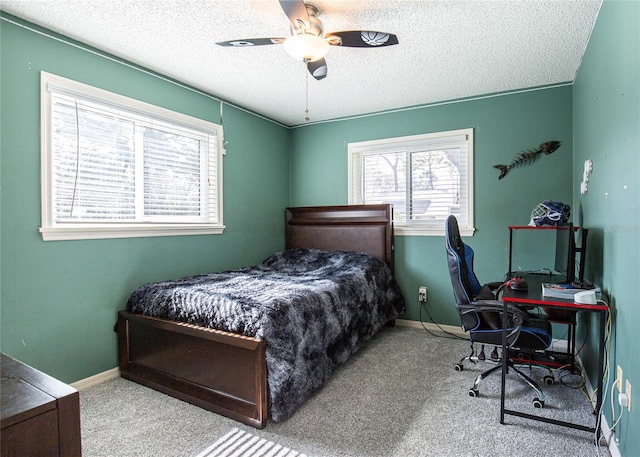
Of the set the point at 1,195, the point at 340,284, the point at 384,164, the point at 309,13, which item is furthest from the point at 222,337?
the point at 384,164

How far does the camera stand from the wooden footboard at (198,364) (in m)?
1.97

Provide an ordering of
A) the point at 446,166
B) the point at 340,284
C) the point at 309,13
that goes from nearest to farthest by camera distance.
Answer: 1. the point at 309,13
2. the point at 340,284
3. the point at 446,166

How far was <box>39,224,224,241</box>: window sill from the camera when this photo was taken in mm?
2291

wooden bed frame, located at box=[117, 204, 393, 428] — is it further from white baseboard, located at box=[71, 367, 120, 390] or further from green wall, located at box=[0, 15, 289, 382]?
green wall, located at box=[0, 15, 289, 382]

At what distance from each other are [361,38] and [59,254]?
240cm

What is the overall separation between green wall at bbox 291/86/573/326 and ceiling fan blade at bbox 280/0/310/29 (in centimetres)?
228

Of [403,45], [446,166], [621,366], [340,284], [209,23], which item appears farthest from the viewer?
[446,166]

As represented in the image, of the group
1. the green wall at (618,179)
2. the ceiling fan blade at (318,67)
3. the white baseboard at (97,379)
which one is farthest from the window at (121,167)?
the green wall at (618,179)

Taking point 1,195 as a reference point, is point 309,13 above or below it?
above

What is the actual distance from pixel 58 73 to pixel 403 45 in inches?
94.9

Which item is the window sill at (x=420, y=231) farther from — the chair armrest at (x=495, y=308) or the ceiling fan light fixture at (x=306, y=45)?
the ceiling fan light fixture at (x=306, y=45)

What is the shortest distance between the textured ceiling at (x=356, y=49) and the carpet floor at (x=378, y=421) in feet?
8.02

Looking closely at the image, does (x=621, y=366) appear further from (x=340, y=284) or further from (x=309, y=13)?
(x=309, y=13)

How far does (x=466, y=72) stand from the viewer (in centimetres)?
297
